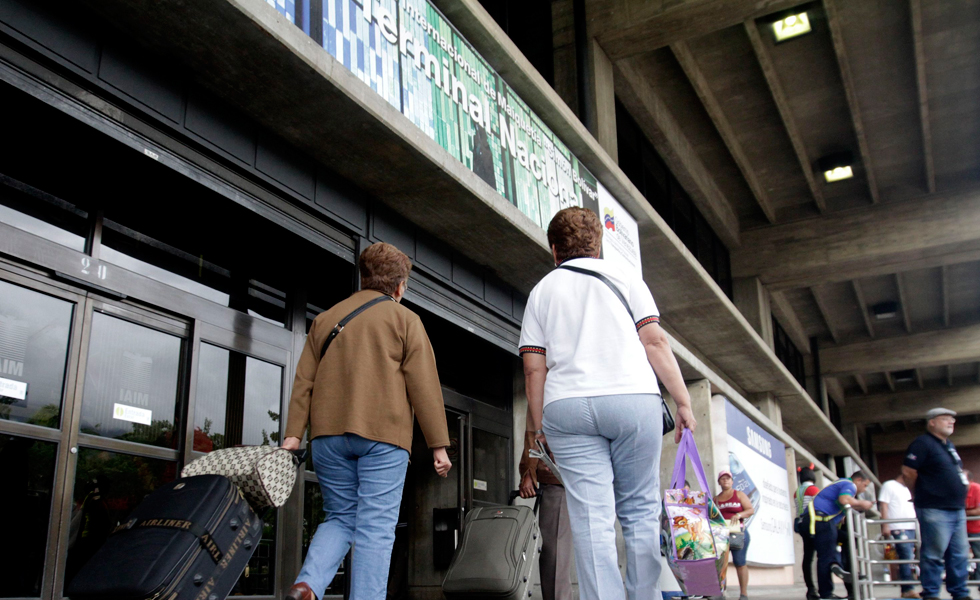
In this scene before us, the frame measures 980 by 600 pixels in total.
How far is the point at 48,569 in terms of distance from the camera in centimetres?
356

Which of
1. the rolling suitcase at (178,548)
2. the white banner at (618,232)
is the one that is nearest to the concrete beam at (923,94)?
the white banner at (618,232)

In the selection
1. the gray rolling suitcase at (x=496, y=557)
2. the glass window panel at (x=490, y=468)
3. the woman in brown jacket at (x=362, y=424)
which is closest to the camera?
the woman in brown jacket at (x=362, y=424)

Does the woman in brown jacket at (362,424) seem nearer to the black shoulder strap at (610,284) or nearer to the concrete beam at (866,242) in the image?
the black shoulder strap at (610,284)

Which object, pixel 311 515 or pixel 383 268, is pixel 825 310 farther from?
pixel 383 268

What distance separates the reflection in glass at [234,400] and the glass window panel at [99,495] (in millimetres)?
458

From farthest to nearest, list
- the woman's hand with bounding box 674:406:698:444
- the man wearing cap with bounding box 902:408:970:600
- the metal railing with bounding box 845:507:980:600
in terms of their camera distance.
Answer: the metal railing with bounding box 845:507:980:600 < the man wearing cap with bounding box 902:408:970:600 < the woman's hand with bounding box 674:406:698:444

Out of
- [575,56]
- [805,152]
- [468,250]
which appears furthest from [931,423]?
[805,152]

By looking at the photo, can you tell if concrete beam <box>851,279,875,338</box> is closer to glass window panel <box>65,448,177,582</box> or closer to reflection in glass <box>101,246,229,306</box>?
reflection in glass <box>101,246,229,306</box>

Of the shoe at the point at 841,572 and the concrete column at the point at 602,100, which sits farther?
the concrete column at the point at 602,100

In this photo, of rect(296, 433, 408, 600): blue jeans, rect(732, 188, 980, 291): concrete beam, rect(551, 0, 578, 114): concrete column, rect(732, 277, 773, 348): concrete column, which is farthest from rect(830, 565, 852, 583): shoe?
rect(732, 277, 773, 348): concrete column

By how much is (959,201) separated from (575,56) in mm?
9192

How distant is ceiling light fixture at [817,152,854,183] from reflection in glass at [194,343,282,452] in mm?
12487

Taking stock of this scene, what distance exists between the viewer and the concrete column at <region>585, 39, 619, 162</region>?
31.1ft

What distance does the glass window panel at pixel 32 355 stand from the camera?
3611 millimetres
